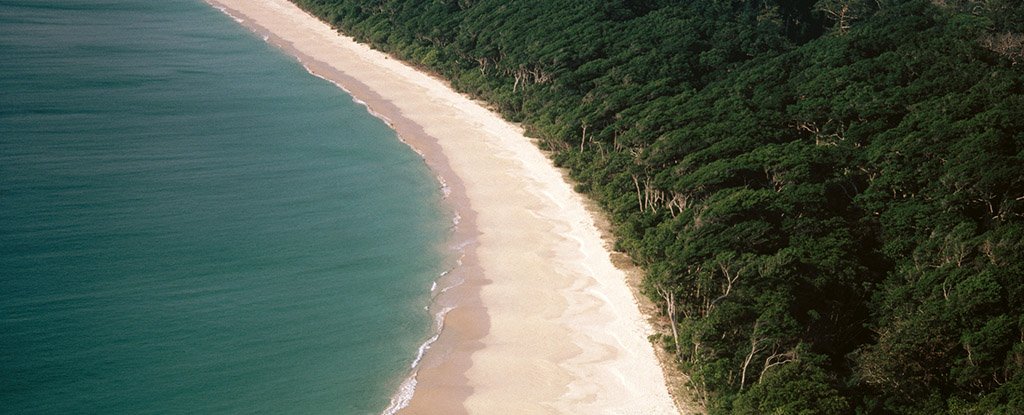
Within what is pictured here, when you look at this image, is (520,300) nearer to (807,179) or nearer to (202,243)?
(807,179)

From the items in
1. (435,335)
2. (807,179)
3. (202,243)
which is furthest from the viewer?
(202,243)

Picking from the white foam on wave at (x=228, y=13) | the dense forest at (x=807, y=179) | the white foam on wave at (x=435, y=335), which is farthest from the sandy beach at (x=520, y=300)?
the white foam on wave at (x=228, y=13)

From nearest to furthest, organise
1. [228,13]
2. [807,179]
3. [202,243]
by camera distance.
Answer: [807,179], [202,243], [228,13]

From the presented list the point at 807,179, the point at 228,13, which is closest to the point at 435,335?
the point at 807,179

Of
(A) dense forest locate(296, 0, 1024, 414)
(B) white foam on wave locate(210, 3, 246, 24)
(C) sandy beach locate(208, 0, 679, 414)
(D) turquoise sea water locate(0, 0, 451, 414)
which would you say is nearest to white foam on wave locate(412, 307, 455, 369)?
(C) sandy beach locate(208, 0, 679, 414)

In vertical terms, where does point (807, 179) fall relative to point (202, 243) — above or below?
above

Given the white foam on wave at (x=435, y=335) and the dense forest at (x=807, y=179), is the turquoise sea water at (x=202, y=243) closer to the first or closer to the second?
the white foam on wave at (x=435, y=335)
